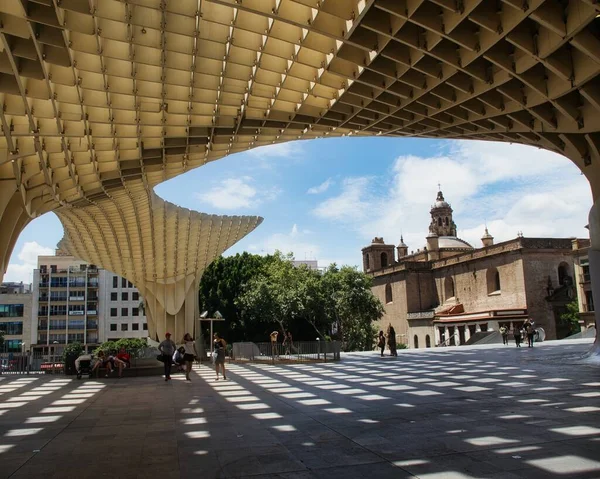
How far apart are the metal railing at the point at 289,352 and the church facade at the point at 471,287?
27.8m

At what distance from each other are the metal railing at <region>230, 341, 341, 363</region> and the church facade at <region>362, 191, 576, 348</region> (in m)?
27.8

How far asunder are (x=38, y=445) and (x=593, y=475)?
25.1 ft

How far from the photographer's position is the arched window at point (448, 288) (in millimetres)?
74062

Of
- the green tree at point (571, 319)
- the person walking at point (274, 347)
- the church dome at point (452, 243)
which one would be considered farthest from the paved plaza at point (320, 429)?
the church dome at point (452, 243)

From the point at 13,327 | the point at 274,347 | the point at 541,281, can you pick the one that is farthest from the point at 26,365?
the point at 13,327

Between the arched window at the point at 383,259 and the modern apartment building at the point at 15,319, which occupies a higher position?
the arched window at the point at 383,259

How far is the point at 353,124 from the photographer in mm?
23031

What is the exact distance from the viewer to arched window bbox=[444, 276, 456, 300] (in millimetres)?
74062

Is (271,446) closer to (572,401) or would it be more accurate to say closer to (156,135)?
(572,401)

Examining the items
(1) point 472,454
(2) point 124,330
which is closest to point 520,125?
(1) point 472,454

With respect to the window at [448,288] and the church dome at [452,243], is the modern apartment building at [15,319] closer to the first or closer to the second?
the window at [448,288]

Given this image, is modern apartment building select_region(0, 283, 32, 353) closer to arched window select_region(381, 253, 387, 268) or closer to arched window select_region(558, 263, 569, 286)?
arched window select_region(381, 253, 387, 268)

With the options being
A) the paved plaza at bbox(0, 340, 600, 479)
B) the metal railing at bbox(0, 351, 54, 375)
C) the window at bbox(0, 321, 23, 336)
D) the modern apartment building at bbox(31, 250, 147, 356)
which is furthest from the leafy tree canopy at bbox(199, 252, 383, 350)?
the window at bbox(0, 321, 23, 336)

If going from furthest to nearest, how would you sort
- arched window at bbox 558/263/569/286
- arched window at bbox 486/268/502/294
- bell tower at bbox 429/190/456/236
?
bell tower at bbox 429/190/456/236, arched window at bbox 486/268/502/294, arched window at bbox 558/263/569/286
